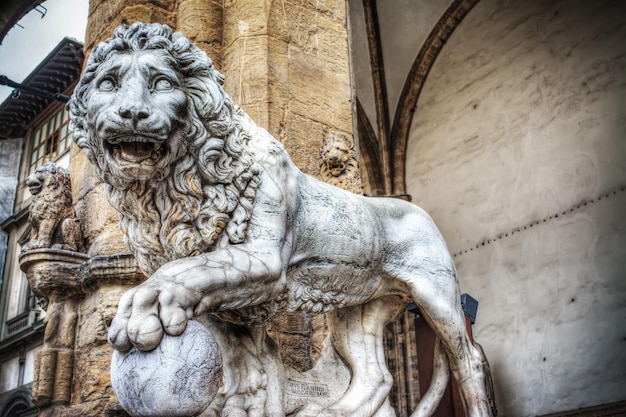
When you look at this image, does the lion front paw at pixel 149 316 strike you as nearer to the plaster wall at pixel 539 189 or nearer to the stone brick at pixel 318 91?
the stone brick at pixel 318 91

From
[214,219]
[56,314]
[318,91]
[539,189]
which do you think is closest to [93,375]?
[56,314]

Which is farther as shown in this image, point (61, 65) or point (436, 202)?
point (61, 65)

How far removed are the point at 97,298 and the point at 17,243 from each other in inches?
739

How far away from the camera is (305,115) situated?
3.90m

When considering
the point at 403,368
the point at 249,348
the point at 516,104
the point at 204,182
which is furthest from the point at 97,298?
the point at 516,104

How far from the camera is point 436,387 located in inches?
111

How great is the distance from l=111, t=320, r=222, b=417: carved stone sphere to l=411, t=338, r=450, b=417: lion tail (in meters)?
1.10

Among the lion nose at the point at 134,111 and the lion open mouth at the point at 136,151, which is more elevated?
the lion nose at the point at 134,111

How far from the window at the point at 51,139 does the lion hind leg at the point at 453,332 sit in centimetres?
1775

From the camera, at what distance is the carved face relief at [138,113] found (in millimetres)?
2010

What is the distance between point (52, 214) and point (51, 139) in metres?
17.9

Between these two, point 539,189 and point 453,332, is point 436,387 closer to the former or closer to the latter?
point 453,332

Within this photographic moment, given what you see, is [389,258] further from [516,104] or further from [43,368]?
[516,104]

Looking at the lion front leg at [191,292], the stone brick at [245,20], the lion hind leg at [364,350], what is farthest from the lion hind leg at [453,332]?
the stone brick at [245,20]
